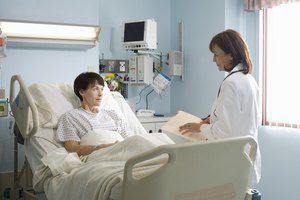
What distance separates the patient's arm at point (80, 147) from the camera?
2.48 metres

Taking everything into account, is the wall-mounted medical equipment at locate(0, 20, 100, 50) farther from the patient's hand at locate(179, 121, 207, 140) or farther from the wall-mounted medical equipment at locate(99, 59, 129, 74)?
the patient's hand at locate(179, 121, 207, 140)


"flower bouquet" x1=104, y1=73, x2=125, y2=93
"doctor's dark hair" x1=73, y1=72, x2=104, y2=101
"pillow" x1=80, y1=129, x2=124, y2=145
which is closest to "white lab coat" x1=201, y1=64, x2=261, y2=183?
"pillow" x1=80, y1=129, x2=124, y2=145

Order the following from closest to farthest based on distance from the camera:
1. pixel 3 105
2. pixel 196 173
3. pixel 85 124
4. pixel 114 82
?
pixel 196 173 → pixel 85 124 → pixel 3 105 → pixel 114 82

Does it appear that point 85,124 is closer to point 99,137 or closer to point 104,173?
point 99,137

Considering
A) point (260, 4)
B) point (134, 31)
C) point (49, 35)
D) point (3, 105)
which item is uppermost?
point (260, 4)

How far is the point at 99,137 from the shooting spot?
258cm

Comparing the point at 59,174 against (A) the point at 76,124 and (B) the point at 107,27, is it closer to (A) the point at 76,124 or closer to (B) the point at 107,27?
(A) the point at 76,124

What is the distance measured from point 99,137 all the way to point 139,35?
195 cm

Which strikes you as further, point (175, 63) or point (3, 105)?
point (175, 63)

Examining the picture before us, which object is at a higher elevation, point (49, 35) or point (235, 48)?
point (49, 35)

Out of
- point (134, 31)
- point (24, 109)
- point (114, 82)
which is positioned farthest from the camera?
point (134, 31)

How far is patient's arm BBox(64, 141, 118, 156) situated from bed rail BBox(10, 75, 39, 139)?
0.81 ft

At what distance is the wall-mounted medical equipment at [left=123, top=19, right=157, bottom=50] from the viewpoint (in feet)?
14.0

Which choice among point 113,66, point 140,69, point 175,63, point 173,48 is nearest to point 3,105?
point 113,66
